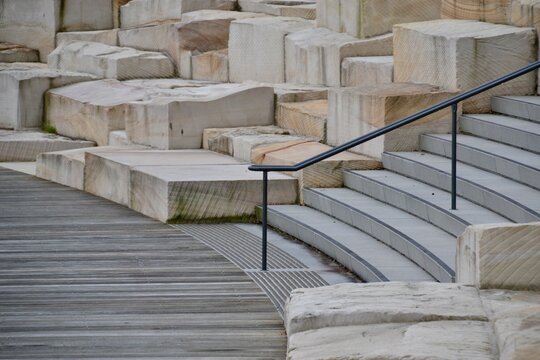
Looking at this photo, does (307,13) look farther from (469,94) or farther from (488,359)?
(488,359)

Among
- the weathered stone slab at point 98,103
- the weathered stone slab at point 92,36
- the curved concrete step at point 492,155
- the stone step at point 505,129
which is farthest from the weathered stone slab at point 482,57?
the weathered stone slab at point 92,36

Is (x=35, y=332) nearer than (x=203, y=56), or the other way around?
(x=35, y=332)

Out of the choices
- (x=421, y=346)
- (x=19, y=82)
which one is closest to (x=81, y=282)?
(x=421, y=346)

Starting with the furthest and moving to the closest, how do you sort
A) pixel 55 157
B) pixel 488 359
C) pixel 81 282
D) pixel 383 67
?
pixel 55 157 → pixel 383 67 → pixel 81 282 → pixel 488 359

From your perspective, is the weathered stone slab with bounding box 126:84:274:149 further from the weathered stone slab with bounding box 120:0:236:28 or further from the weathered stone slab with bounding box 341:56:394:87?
the weathered stone slab with bounding box 120:0:236:28

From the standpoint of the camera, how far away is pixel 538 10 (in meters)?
9.30

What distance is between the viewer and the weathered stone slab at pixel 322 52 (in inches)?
445

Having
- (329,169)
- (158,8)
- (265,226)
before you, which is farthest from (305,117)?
(158,8)

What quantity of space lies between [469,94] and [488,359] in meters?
2.84

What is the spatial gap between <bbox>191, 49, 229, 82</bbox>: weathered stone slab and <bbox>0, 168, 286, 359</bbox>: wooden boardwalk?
4.09 meters

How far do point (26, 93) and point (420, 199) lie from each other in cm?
678

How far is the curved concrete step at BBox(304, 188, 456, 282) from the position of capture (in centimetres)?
702

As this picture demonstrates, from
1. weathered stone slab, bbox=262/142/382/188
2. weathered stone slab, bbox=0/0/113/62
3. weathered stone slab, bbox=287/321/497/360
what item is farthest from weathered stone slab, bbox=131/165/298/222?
weathered stone slab, bbox=0/0/113/62

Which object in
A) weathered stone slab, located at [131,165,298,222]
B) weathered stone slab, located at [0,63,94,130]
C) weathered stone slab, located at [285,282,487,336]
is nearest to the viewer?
weathered stone slab, located at [285,282,487,336]
